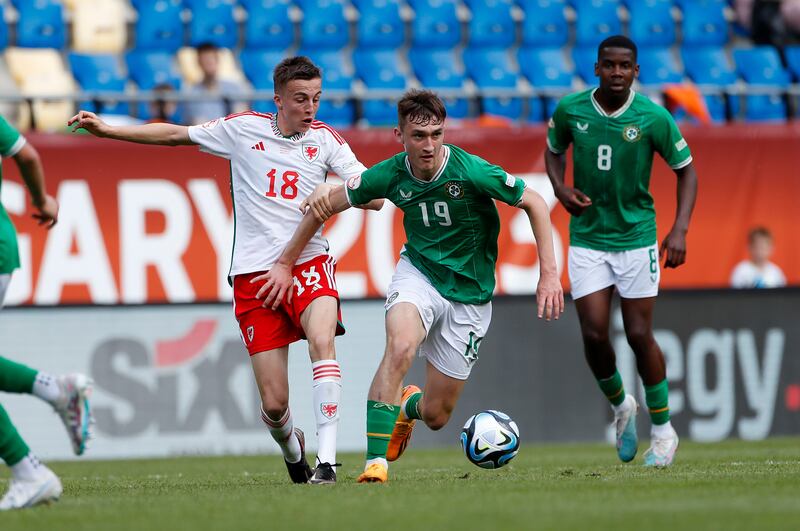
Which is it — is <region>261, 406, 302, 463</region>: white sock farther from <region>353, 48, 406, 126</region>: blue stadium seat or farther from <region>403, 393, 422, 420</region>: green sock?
<region>353, 48, 406, 126</region>: blue stadium seat

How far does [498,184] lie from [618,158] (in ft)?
4.20

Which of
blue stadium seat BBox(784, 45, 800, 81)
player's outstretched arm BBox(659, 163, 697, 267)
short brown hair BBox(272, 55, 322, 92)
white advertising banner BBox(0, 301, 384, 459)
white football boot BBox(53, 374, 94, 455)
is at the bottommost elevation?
white advertising banner BBox(0, 301, 384, 459)

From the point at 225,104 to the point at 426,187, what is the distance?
6.47 m

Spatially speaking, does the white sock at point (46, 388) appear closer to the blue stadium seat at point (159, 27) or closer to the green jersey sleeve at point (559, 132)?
the green jersey sleeve at point (559, 132)

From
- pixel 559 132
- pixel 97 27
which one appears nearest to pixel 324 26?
pixel 97 27

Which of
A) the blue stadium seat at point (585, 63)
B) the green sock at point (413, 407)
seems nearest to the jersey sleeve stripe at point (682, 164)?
the green sock at point (413, 407)

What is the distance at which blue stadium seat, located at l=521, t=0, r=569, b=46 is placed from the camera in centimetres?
1655

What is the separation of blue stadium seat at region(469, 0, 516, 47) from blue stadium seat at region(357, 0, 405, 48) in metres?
0.88

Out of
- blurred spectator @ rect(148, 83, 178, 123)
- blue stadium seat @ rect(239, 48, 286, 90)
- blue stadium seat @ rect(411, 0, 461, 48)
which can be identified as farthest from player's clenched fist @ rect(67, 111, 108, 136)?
blue stadium seat @ rect(411, 0, 461, 48)

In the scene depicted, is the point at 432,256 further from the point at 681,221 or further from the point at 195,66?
the point at 195,66

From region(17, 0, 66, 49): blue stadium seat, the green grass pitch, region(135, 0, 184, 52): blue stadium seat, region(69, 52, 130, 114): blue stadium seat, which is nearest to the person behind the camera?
the green grass pitch

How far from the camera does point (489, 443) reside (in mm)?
7754

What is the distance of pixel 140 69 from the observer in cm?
1516

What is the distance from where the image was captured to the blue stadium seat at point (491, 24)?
1639 cm
